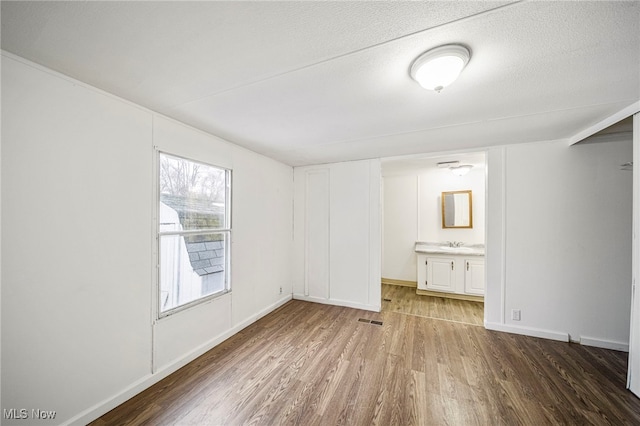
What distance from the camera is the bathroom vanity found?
4.13 metres

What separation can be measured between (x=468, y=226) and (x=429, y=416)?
3.90 meters

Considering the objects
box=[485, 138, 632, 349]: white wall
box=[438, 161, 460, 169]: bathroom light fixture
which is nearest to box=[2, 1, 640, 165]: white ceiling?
box=[485, 138, 632, 349]: white wall

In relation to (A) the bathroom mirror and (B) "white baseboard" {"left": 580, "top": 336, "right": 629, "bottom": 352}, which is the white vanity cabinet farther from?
(B) "white baseboard" {"left": 580, "top": 336, "right": 629, "bottom": 352}

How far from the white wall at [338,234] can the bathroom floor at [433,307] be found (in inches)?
22.1

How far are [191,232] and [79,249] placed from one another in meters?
0.88

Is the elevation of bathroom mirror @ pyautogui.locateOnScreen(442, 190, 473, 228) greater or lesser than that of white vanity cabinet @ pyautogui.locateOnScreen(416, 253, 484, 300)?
greater

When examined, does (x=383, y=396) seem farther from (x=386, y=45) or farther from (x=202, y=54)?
(x=202, y=54)

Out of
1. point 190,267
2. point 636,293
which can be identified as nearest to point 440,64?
point 636,293

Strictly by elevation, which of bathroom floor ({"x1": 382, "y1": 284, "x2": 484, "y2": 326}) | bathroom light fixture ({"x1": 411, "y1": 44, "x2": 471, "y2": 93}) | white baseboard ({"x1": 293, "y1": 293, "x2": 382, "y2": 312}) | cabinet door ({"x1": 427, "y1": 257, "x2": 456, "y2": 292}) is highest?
bathroom light fixture ({"x1": 411, "y1": 44, "x2": 471, "y2": 93})

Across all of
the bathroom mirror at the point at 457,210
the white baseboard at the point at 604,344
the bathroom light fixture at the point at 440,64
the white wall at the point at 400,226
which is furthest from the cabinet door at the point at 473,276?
the bathroom light fixture at the point at 440,64

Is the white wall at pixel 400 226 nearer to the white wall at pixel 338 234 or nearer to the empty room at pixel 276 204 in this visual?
the empty room at pixel 276 204

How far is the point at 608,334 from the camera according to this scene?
262cm

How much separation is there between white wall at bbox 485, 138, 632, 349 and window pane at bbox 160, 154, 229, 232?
351cm

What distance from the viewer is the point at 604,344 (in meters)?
2.61
